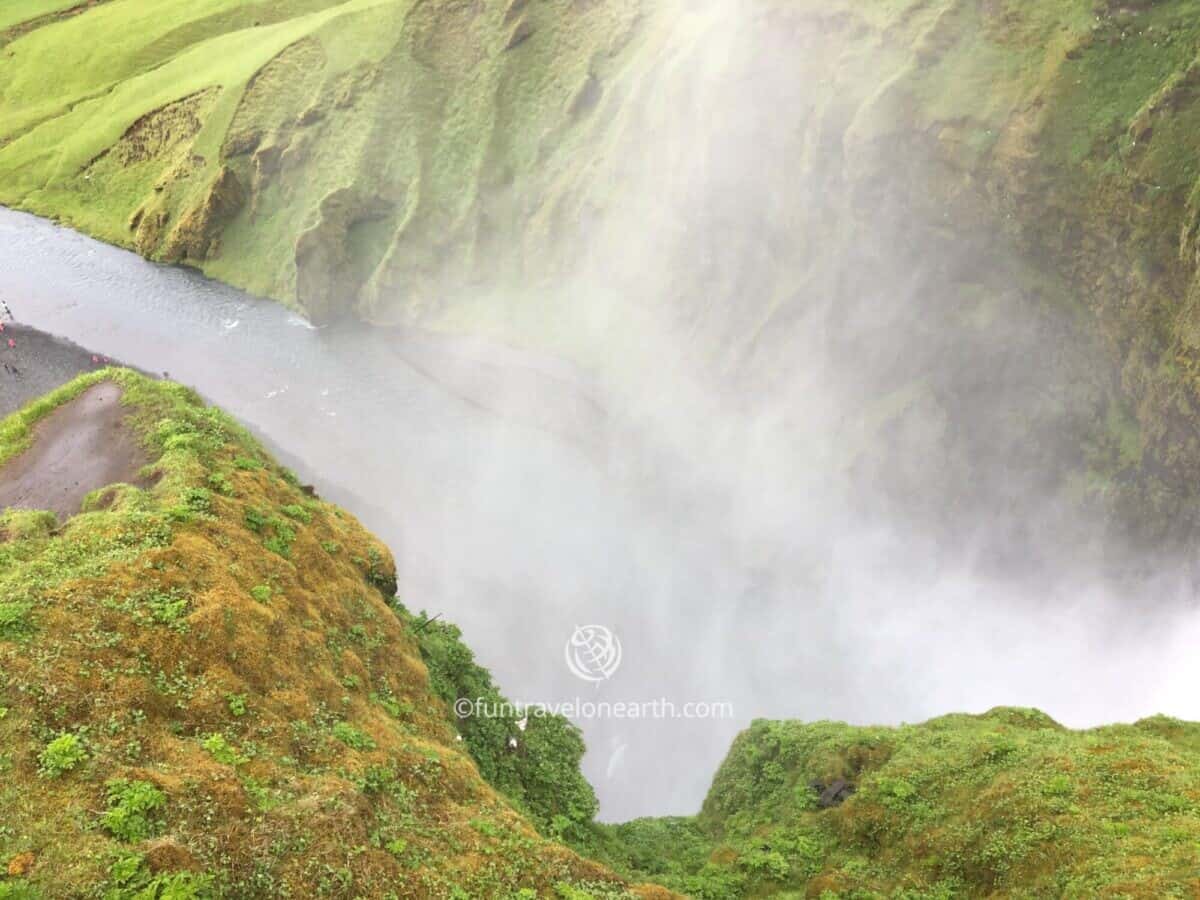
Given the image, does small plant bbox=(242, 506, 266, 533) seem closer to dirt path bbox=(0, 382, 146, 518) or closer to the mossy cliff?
the mossy cliff

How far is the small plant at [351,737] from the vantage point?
20109 millimetres

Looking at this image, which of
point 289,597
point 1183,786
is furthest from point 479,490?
point 1183,786

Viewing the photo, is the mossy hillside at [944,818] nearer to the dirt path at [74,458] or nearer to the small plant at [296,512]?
the small plant at [296,512]

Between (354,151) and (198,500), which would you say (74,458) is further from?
(354,151)

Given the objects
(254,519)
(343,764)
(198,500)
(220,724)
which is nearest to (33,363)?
(198,500)

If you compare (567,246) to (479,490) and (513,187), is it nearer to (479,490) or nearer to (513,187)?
(513,187)

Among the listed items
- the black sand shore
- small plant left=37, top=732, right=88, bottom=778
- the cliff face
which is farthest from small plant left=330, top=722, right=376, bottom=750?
the black sand shore

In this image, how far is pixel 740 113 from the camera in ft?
201

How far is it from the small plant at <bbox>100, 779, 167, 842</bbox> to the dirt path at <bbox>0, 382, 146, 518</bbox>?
548 inches

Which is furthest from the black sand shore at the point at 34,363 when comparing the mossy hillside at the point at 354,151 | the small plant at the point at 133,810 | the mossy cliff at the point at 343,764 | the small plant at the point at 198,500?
the small plant at the point at 133,810

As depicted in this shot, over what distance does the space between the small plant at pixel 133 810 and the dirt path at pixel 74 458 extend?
13.9 m

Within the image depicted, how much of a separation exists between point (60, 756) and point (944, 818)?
23.0 metres

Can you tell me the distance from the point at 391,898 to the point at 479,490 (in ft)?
128

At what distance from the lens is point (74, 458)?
28250 millimetres
